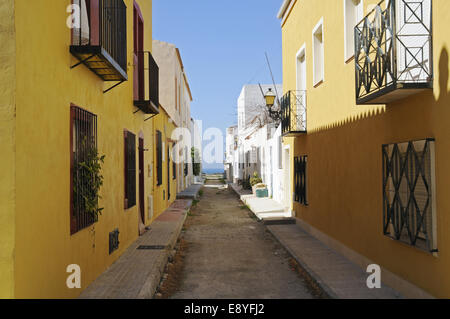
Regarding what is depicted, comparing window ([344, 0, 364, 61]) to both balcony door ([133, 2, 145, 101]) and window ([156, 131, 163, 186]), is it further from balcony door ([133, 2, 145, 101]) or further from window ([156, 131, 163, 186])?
window ([156, 131, 163, 186])

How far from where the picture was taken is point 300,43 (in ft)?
38.4

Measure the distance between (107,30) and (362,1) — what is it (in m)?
4.16

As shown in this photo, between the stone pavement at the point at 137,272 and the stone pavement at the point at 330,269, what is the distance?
8.09 ft

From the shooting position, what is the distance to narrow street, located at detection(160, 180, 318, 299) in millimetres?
6555

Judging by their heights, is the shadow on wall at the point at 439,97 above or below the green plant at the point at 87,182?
above

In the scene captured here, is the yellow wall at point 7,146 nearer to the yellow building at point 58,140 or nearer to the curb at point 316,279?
the yellow building at point 58,140

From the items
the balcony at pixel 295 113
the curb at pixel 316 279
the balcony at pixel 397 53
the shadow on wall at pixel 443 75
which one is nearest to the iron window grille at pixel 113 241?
the curb at pixel 316 279

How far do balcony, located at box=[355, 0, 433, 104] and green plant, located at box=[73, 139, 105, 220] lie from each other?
3812 mm

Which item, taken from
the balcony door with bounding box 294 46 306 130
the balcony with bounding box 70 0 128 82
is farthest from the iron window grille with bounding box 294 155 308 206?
the balcony with bounding box 70 0 128 82

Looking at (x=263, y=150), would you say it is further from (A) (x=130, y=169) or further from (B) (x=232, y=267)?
(B) (x=232, y=267)

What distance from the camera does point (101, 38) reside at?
235 inches

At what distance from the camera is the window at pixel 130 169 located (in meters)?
8.75
